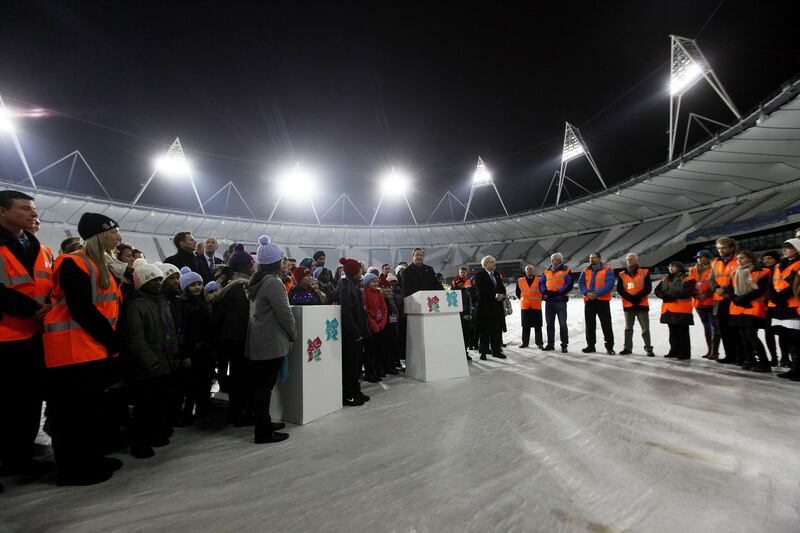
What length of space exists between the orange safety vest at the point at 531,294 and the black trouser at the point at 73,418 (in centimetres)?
666

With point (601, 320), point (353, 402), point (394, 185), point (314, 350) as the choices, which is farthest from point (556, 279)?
point (394, 185)

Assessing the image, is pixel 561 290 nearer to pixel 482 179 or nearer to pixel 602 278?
pixel 602 278

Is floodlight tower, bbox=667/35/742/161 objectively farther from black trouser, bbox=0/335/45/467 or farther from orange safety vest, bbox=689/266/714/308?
black trouser, bbox=0/335/45/467

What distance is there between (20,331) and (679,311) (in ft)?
25.6

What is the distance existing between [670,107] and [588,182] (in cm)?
809

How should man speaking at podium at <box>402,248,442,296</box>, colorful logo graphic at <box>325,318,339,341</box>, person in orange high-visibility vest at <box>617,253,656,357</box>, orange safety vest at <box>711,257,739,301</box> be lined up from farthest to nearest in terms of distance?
person in orange high-visibility vest at <box>617,253,656,357</box>, man speaking at podium at <box>402,248,442,296</box>, orange safety vest at <box>711,257,739,301</box>, colorful logo graphic at <box>325,318,339,341</box>

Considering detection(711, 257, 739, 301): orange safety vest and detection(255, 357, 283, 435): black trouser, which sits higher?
detection(711, 257, 739, 301): orange safety vest

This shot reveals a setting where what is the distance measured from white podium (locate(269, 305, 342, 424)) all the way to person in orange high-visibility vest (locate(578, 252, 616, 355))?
489 centimetres

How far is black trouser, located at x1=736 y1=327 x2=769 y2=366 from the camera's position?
4.22 m

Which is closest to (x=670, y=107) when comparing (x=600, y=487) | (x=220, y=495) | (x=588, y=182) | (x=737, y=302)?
(x=588, y=182)

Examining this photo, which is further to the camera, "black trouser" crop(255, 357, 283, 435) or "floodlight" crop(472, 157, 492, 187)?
"floodlight" crop(472, 157, 492, 187)

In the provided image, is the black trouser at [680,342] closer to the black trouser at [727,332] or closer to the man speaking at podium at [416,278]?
the black trouser at [727,332]

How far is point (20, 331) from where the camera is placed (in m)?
2.26

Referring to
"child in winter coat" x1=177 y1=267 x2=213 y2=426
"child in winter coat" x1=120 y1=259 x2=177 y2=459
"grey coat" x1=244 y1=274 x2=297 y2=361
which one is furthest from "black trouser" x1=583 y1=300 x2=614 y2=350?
"child in winter coat" x1=120 y1=259 x2=177 y2=459
